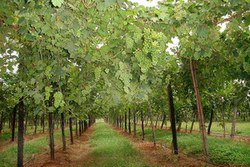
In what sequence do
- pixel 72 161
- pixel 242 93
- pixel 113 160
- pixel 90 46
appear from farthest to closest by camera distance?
pixel 72 161 < pixel 113 160 < pixel 242 93 < pixel 90 46

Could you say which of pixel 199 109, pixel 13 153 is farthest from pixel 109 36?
pixel 13 153

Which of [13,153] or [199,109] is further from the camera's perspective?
[13,153]

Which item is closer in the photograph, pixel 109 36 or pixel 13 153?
pixel 109 36

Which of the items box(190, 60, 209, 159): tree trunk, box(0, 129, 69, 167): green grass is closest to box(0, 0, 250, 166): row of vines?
box(190, 60, 209, 159): tree trunk

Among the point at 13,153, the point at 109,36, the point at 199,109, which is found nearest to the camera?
the point at 109,36

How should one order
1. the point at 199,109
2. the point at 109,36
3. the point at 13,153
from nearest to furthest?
the point at 109,36 < the point at 199,109 < the point at 13,153

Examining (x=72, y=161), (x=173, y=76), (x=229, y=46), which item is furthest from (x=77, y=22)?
(x=72, y=161)

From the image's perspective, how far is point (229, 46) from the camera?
7.05m

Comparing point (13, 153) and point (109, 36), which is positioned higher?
point (109, 36)

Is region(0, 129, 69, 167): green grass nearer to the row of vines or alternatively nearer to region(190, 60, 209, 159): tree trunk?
region(190, 60, 209, 159): tree trunk

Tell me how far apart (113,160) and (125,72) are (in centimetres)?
1360

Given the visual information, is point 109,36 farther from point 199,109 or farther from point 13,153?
point 13,153

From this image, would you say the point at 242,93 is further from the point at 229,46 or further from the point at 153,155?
the point at 153,155

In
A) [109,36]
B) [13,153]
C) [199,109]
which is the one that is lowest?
[13,153]
